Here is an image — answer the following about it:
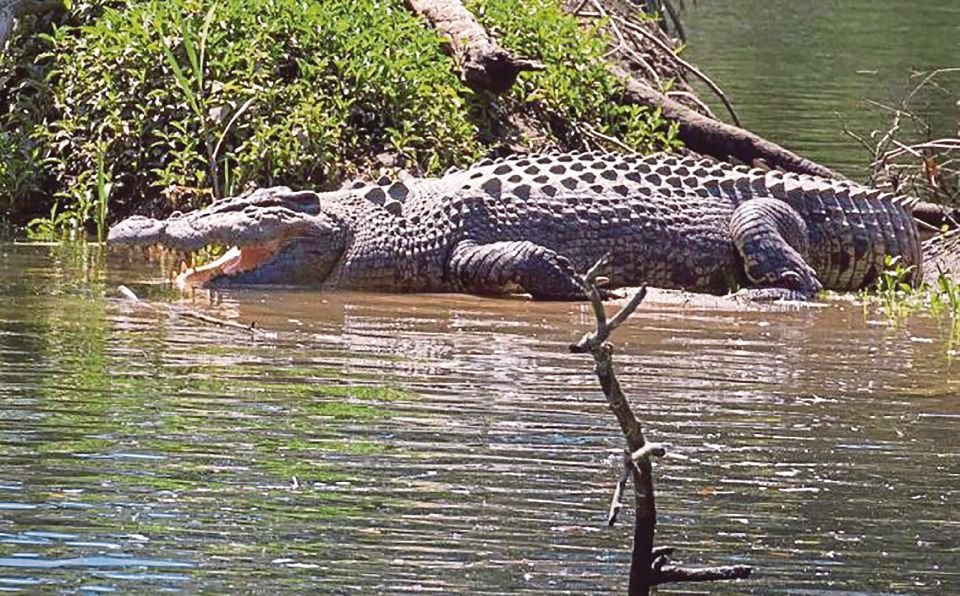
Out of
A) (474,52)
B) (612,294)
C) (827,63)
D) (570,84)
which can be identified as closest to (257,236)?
(612,294)

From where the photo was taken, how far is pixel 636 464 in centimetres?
345

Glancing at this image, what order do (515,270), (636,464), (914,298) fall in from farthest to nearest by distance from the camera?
(914,298), (515,270), (636,464)

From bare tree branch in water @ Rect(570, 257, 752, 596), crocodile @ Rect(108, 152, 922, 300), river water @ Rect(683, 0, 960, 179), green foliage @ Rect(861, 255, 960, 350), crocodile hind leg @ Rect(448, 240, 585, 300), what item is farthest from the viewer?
river water @ Rect(683, 0, 960, 179)

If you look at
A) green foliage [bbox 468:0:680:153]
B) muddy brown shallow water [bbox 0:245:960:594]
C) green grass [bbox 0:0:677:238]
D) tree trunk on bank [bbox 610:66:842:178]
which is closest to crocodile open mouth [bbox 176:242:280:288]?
muddy brown shallow water [bbox 0:245:960:594]

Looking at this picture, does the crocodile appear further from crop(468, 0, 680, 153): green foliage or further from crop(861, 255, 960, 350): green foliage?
crop(468, 0, 680, 153): green foliage

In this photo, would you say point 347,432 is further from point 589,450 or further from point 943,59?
point 943,59

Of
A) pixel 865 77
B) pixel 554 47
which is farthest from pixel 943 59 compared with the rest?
pixel 554 47

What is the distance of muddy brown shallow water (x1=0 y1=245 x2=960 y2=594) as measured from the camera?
171 inches

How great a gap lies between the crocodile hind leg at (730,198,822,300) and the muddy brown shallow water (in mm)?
1005

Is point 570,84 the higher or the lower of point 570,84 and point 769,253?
the higher

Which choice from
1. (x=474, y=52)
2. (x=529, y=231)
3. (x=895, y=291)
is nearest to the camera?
(x=529, y=231)

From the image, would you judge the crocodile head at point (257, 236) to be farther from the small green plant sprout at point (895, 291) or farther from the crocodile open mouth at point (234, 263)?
the small green plant sprout at point (895, 291)

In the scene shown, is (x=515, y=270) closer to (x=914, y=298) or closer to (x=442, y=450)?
(x=914, y=298)

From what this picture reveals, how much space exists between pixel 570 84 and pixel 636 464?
28.3 feet
